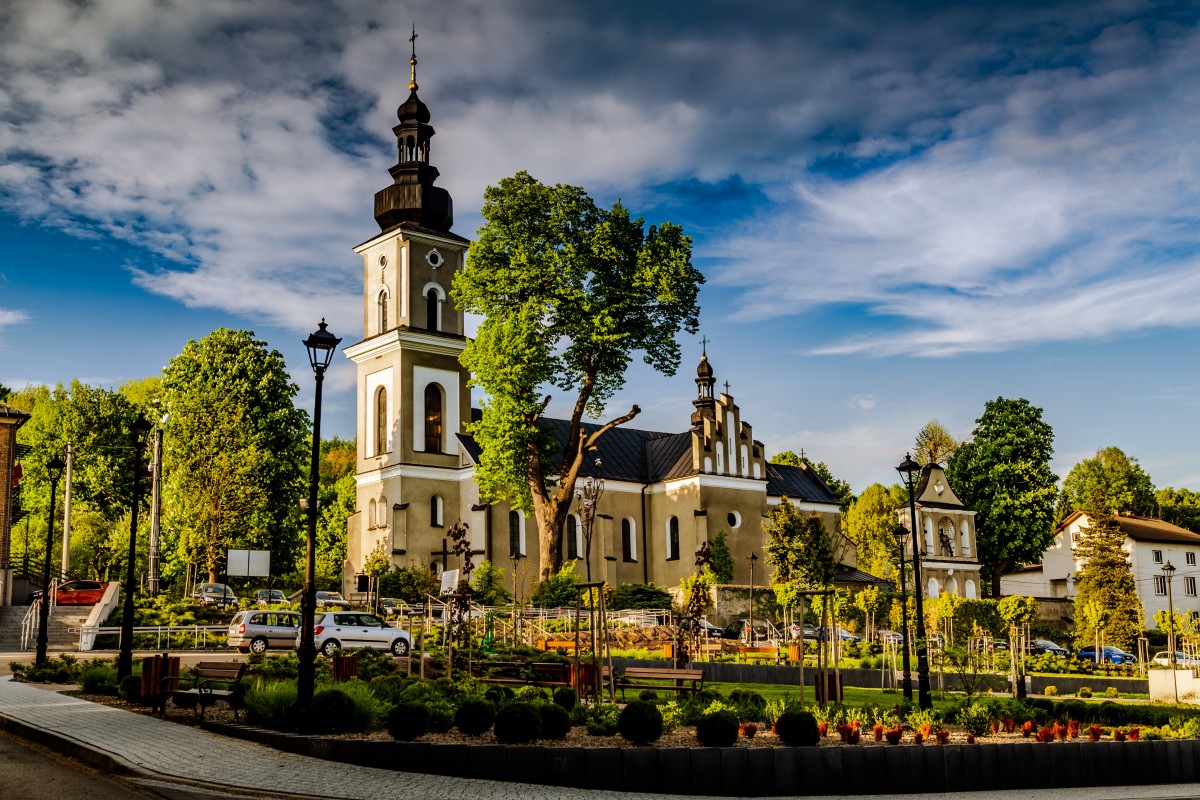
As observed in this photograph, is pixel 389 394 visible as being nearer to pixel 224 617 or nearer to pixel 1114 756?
pixel 224 617

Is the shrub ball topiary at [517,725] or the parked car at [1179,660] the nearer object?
the shrub ball topiary at [517,725]

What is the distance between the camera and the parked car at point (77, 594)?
42.1 m

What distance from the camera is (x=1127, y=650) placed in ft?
186

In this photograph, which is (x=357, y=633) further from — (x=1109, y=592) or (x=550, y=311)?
(x=1109, y=592)

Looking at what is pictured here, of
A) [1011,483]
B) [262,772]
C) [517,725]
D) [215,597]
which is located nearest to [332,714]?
[262,772]

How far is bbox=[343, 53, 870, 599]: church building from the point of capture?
184 ft

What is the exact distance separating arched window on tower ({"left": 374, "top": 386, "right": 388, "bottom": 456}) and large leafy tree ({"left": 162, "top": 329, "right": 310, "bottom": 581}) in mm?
4461

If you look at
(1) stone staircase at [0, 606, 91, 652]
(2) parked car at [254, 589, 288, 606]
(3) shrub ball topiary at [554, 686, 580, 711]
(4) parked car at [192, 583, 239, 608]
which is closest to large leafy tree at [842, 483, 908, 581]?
(2) parked car at [254, 589, 288, 606]

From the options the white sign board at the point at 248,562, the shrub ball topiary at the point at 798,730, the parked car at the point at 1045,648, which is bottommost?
the parked car at the point at 1045,648

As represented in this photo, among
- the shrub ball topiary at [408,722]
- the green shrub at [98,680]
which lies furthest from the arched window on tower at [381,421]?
the shrub ball topiary at [408,722]

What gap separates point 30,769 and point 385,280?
4505 centimetres

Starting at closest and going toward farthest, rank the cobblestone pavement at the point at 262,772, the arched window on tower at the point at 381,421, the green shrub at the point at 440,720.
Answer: the cobblestone pavement at the point at 262,772
the green shrub at the point at 440,720
the arched window on tower at the point at 381,421

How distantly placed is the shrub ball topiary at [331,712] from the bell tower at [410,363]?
3850 centimetres

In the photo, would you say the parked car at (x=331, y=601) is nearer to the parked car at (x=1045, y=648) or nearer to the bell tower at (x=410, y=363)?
the bell tower at (x=410, y=363)
